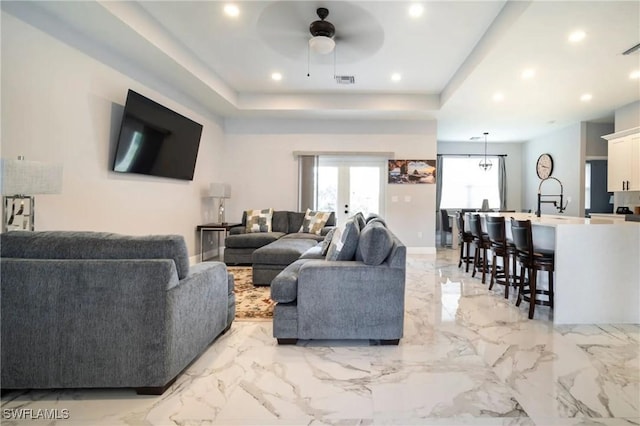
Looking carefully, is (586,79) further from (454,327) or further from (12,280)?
(12,280)

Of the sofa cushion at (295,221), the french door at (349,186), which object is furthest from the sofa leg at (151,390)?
the french door at (349,186)

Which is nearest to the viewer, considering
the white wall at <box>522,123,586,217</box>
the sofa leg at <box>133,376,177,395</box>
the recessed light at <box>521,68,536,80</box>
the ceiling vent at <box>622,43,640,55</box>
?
the sofa leg at <box>133,376,177,395</box>

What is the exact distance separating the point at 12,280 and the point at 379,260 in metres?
2.18

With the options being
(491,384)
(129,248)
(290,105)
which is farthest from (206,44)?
(491,384)

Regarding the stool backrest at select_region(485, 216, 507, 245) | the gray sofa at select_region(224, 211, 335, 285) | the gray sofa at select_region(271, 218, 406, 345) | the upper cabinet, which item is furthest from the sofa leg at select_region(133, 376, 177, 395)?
the upper cabinet

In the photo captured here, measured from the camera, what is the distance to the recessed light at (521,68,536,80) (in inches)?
165

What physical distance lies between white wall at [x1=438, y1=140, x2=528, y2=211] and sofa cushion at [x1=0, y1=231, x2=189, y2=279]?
8807mm

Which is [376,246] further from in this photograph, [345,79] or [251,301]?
[345,79]

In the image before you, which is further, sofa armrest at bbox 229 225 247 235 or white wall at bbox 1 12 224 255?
sofa armrest at bbox 229 225 247 235

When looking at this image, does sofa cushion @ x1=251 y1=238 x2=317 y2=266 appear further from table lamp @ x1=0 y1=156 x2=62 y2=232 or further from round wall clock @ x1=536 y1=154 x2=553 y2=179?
round wall clock @ x1=536 y1=154 x2=553 y2=179

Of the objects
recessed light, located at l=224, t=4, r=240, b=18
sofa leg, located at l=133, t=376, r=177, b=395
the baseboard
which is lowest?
sofa leg, located at l=133, t=376, r=177, b=395

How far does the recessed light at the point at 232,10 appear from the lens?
11.0ft

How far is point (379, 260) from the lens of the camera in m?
2.36

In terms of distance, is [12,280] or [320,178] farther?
[320,178]
